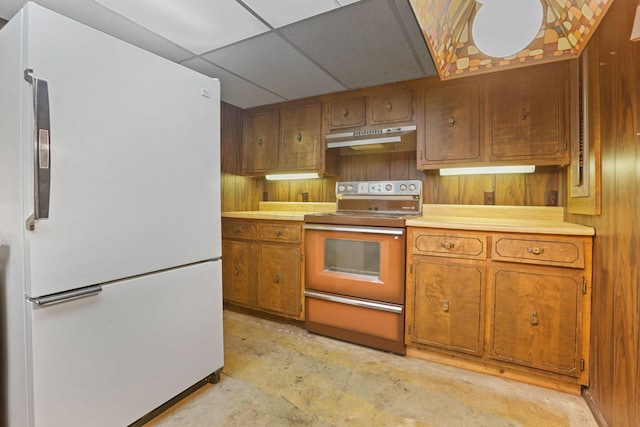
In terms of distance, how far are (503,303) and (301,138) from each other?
2.19 meters

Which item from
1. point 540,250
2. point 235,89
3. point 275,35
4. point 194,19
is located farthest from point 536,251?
point 235,89

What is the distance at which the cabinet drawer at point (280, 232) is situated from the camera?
8.70 feet

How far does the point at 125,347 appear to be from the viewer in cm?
136

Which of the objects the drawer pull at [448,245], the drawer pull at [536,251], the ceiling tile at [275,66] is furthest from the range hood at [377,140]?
the drawer pull at [536,251]

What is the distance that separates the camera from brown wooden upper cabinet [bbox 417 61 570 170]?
2.09m

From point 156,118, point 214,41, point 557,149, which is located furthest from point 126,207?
point 557,149

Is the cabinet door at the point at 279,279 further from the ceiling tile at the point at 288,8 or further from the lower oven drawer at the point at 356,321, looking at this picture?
the ceiling tile at the point at 288,8

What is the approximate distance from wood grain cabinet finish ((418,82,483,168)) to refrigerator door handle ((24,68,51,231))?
2.28 metres

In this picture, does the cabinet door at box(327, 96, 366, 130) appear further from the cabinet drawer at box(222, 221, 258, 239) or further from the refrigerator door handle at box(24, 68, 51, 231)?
the refrigerator door handle at box(24, 68, 51, 231)

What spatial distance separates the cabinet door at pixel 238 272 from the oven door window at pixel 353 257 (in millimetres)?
807

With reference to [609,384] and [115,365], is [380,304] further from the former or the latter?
[115,365]

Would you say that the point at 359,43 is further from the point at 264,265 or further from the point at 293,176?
the point at 264,265

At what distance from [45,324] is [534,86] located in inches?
117

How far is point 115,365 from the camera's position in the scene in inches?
52.2
